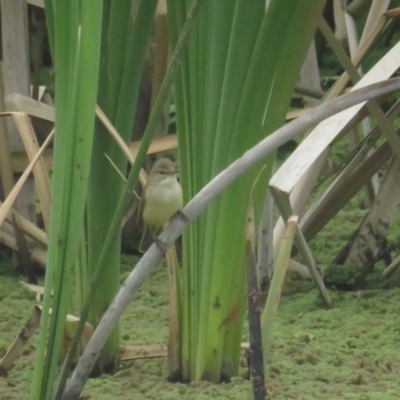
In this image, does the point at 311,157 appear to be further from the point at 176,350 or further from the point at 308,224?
the point at 308,224

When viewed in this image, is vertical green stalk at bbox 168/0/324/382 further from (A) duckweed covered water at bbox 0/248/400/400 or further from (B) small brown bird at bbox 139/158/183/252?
(B) small brown bird at bbox 139/158/183/252

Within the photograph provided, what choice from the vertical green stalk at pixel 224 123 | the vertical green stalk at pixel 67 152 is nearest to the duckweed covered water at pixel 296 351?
the vertical green stalk at pixel 224 123

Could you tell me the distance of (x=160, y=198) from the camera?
1790mm

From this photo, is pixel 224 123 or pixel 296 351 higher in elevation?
pixel 224 123

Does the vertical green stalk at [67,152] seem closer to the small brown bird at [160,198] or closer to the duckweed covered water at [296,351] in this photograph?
the duckweed covered water at [296,351]

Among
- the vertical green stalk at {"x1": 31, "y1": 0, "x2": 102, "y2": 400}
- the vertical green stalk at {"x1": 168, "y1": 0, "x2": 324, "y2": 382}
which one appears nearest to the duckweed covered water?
the vertical green stalk at {"x1": 168, "y1": 0, "x2": 324, "y2": 382}

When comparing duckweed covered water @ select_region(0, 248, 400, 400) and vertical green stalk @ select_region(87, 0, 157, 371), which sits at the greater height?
vertical green stalk @ select_region(87, 0, 157, 371)

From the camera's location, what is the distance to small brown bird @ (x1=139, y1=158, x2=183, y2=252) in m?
1.78

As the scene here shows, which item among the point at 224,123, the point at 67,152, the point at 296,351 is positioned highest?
the point at 224,123

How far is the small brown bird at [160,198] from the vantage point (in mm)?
1784

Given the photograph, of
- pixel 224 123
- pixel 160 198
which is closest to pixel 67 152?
pixel 224 123

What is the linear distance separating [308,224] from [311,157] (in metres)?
1.06

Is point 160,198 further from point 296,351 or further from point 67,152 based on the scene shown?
point 67,152

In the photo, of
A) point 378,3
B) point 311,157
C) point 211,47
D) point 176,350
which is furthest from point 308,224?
point 311,157
